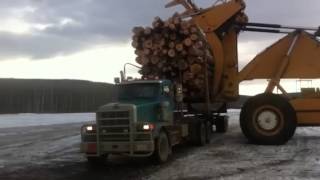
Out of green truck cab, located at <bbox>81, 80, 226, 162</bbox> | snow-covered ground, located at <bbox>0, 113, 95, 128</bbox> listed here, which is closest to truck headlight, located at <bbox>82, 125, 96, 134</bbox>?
green truck cab, located at <bbox>81, 80, 226, 162</bbox>

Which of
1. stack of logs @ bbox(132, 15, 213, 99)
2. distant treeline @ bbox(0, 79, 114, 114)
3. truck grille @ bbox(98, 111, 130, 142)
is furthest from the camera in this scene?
distant treeline @ bbox(0, 79, 114, 114)

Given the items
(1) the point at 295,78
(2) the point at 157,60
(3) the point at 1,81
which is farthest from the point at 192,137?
(3) the point at 1,81

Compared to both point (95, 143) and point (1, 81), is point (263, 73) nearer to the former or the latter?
point (95, 143)

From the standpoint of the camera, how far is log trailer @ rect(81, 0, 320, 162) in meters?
15.6

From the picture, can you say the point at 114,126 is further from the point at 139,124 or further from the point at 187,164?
the point at 187,164

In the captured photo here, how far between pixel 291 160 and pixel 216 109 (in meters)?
9.39

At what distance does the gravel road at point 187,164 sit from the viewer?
44.6 feet

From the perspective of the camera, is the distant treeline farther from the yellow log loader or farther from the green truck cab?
the green truck cab

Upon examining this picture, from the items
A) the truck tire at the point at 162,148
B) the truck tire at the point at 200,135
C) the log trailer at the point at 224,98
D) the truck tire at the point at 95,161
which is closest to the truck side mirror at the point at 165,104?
the log trailer at the point at 224,98

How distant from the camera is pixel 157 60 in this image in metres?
19.1

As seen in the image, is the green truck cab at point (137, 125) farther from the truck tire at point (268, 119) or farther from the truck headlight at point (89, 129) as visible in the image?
the truck tire at point (268, 119)

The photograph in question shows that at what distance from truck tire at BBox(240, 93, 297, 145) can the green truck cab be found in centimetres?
371

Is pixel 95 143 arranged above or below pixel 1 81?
below

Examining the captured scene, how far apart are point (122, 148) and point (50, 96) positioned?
7958cm
